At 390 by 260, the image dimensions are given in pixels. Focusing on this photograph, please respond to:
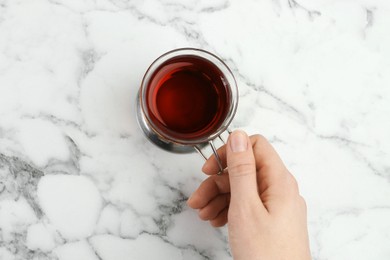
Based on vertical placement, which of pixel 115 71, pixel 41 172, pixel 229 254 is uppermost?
pixel 115 71

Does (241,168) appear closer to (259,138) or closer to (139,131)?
(259,138)

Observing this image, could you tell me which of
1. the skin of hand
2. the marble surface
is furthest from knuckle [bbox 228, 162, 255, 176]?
the marble surface

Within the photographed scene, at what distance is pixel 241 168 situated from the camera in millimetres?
756

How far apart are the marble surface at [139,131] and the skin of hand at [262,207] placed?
0.41 feet

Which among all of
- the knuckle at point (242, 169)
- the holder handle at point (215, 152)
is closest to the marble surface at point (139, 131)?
the holder handle at point (215, 152)

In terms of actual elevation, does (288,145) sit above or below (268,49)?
below

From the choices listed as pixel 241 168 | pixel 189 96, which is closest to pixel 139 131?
pixel 189 96

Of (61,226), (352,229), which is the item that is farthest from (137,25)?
(352,229)

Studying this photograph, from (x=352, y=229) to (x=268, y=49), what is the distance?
0.34 metres

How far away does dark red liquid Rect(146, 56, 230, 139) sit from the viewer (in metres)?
0.84

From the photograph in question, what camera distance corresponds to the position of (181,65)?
2.77ft

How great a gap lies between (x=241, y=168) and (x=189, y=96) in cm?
16

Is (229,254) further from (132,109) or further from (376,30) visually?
(376,30)

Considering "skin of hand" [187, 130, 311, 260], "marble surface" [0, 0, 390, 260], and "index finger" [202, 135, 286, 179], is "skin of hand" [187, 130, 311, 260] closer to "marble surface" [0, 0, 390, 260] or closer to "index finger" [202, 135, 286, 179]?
"index finger" [202, 135, 286, 179]
